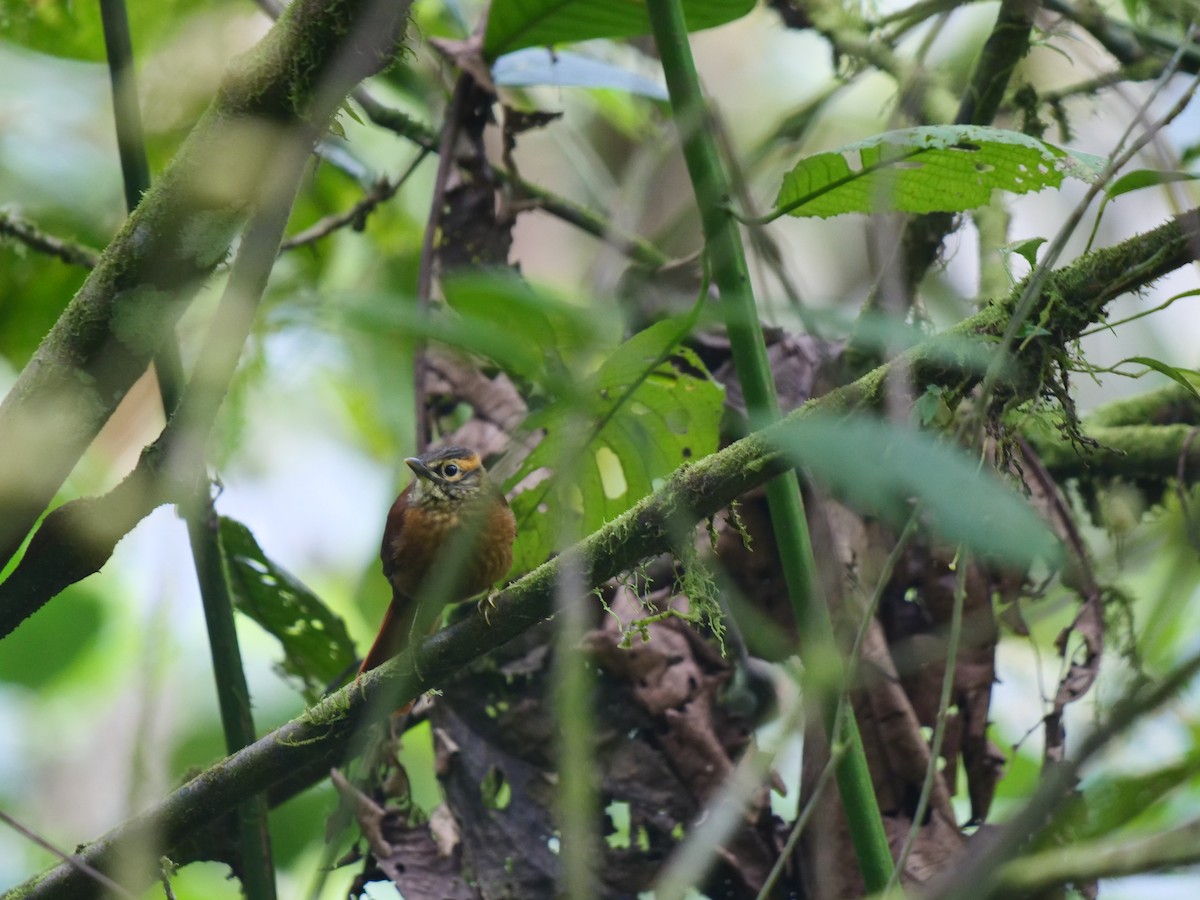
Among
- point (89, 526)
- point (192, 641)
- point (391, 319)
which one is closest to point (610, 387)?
point (89, 526)

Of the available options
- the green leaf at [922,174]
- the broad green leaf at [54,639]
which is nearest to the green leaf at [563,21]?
the green leaf at [922,174]

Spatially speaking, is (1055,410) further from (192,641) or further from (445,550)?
(192,641)

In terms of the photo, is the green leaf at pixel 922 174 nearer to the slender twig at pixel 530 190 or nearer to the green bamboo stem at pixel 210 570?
the green bamboo stem at pixel 210 570

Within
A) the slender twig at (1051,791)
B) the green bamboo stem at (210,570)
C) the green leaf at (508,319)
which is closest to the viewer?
the slender twig at (1051,791)

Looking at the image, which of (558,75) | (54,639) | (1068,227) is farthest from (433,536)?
(54,639)

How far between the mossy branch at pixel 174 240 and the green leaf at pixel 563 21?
1168 millimetres

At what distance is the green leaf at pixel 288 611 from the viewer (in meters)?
2.45

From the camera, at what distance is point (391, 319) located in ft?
3.15

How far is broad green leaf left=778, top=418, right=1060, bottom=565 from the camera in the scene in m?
0.81

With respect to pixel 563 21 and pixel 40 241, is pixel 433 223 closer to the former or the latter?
pixel 563 21

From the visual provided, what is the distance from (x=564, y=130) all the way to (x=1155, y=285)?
2591 mm

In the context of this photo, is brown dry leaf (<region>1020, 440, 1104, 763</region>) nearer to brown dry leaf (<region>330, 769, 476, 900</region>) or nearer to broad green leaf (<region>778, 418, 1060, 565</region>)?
brown dry leaf (<region>330, 769, 476, 900</region>)

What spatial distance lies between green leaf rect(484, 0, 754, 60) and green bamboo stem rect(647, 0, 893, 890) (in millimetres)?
729

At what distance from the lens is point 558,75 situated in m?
2.90
